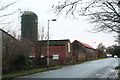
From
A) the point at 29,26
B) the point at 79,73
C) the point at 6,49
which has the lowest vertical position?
the point at 79,73

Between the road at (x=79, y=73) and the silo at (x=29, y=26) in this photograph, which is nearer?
the road at (x=79, y=73)

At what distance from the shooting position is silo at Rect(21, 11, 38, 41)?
40.2m

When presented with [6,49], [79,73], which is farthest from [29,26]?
[79,73]

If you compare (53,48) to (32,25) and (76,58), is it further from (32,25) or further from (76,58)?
(32,25)

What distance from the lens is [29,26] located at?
4222cm

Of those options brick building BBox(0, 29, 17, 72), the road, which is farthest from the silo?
brick building BBox(0, 29, 17, 72)

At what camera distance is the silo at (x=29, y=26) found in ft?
→ 132

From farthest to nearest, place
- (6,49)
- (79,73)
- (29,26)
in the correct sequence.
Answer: (29,26) < (6,49) < (79,73)

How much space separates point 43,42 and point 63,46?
1777cm

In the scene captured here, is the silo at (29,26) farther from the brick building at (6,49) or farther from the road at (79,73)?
the brick building at (6,49)

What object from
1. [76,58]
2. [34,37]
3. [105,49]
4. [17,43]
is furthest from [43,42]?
[105,49]

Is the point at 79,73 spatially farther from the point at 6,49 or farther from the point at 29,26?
the point at 29,26

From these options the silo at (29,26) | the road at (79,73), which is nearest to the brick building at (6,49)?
the road at (79,73)

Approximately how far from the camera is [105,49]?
14012cm
